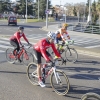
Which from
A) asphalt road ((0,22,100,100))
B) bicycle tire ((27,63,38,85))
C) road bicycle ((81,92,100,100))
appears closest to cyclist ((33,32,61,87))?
bicycle tire ((27,63,38,85))

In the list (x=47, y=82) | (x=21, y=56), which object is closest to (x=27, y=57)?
(x=21, y=56)

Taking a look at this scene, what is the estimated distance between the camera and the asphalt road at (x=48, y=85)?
6.29 meters

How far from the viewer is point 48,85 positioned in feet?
23.6

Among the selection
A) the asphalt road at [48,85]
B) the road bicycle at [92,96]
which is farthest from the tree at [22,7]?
the road bicycle at [92,96]

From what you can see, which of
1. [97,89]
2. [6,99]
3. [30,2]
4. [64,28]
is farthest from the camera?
[30,2]

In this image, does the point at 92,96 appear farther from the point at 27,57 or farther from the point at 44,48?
the point at 27,57

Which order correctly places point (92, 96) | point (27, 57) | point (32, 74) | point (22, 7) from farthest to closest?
point (22, 7) → point (27, 57) → point (32, 74) → point (92, 96)

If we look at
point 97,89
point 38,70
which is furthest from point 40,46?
point 97,89

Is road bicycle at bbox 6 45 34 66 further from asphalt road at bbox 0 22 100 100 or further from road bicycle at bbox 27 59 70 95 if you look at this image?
road bicycle at bbox 27 59 70 95

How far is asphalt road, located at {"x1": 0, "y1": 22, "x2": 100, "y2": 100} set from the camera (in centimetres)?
629

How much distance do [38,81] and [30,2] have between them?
8548 cm

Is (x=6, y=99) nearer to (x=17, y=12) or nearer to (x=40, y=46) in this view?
(x=40, y=46)

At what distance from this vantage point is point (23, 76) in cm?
826

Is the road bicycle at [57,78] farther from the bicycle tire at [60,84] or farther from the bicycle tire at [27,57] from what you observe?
the bicycle tire at [27,57]
